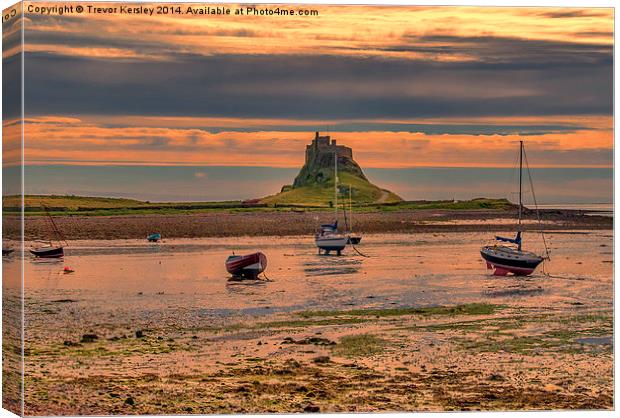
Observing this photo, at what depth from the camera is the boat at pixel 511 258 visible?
2305 cm

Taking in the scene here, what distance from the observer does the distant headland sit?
20.4m

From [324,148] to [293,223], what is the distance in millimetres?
5463

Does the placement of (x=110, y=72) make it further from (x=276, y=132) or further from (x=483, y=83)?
(x=483, y=83)

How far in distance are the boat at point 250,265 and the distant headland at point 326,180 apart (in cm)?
112

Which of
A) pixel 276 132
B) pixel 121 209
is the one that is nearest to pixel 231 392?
pixel 276 132

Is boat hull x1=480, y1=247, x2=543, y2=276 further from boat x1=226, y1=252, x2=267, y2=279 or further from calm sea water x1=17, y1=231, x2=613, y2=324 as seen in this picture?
boat x1=226, y1=252, x2=267, y2=279

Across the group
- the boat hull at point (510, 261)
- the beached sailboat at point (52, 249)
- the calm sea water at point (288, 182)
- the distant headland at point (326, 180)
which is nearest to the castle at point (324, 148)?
the distant headland at point (326, 180)

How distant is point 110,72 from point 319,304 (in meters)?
5.37

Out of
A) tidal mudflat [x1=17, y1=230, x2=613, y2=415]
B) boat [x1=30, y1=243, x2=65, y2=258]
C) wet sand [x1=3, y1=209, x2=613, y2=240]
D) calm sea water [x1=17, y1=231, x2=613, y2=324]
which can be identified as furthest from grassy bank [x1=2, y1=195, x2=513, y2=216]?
tidal mudflat [x1=17, y1=230, x2=613, y2=415]

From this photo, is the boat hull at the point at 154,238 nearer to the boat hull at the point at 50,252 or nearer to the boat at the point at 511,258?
the boat hull at the point at 50,252

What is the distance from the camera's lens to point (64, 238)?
2228cm

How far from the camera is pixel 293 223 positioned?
83.4 ft

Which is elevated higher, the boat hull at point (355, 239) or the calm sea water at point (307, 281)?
the boat hull at point (355, 239)

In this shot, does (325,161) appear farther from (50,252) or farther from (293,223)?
(293,223)
